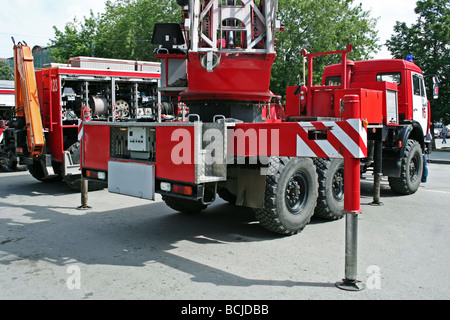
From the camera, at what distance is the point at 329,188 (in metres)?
6.90

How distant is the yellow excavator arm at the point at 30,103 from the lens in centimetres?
961

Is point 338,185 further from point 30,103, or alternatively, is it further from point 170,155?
point 30,103

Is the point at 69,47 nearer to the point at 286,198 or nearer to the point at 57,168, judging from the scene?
the point at 57,168

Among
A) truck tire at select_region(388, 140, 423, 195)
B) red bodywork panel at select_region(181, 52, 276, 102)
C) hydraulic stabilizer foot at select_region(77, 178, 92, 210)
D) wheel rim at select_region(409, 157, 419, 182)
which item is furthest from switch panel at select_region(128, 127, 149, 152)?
wheel rim at select_region(409, 157, 419, 182)

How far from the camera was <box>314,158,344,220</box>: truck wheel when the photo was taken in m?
6.80

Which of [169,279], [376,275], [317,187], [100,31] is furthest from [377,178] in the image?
[100,31]

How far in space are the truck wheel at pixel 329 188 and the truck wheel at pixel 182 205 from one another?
195 cm

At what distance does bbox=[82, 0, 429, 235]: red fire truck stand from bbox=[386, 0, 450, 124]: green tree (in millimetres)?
17717

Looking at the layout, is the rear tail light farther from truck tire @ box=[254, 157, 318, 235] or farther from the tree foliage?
the tree foliage

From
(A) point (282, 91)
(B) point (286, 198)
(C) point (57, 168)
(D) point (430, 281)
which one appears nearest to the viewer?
(D) point (430, 281)

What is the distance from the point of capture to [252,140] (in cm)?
497
